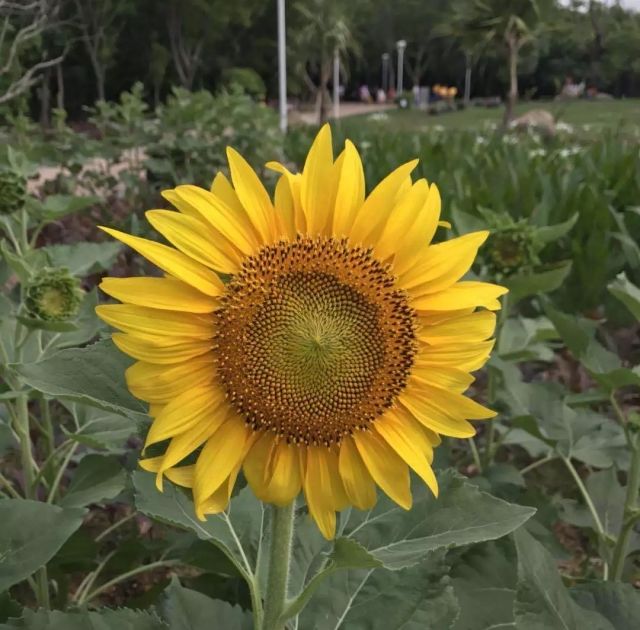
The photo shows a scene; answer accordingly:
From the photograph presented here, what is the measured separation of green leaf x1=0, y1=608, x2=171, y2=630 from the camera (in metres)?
0.88

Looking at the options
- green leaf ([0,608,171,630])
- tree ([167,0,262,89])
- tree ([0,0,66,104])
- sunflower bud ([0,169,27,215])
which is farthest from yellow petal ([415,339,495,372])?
tree ([167,0,262,89])

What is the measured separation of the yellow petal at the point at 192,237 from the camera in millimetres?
724

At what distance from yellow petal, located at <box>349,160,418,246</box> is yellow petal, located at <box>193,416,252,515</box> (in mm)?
200

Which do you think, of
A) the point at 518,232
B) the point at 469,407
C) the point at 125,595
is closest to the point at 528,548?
the point at 469,407

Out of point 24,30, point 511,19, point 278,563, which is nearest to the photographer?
point 278,563

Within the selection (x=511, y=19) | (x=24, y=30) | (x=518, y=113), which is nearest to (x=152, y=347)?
(x=24, y=30)

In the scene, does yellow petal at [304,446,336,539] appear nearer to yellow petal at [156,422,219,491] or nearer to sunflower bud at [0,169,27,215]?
yellow petal at [156,422,219,491]

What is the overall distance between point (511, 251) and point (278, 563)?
1106 millimetres

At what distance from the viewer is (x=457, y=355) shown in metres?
0.77

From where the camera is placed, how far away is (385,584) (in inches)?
39.6

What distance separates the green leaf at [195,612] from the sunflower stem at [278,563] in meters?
0.16

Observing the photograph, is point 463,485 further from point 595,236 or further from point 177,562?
point 595,236

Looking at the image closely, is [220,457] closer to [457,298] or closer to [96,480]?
[457,298]

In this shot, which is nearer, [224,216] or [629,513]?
[224,216]
